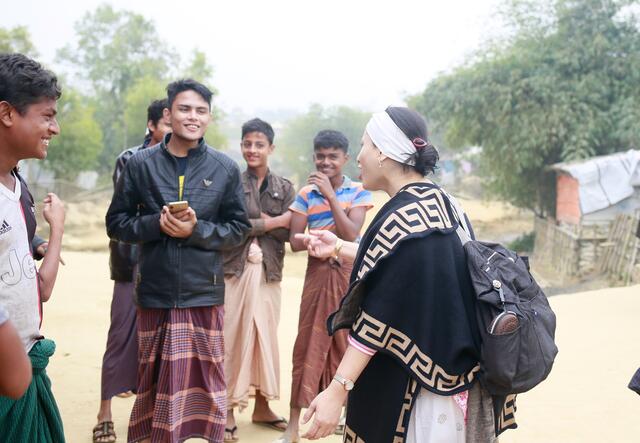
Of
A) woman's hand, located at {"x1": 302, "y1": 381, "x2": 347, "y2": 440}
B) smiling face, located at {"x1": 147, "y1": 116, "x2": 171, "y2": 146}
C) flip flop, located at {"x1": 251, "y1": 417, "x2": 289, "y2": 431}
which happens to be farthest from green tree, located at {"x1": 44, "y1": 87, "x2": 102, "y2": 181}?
woman's hand, located at {"x1": 302, "y1": 381, "x2": 347, "y2": 440}

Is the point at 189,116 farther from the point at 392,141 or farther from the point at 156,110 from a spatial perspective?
the point at 392,141

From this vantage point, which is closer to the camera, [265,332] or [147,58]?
[265,332]

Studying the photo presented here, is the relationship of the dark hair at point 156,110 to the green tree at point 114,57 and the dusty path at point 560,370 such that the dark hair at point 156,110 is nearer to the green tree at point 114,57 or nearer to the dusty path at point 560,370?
the dusty path at point 560,370

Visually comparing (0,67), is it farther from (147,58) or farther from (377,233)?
(147,58)

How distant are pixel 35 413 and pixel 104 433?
2.44 m

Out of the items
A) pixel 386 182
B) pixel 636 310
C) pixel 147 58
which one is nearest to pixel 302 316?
pixel 386 182

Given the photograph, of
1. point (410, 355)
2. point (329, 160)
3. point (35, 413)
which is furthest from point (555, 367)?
point (35, 413)

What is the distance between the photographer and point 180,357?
161 inches

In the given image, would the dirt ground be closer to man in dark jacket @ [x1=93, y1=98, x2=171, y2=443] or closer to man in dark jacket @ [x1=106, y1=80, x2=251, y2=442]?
man in dark jacket @ [x1=93, y1=98, x2=171, y2=443]

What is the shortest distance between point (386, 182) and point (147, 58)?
49.7 m

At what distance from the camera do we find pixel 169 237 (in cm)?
408

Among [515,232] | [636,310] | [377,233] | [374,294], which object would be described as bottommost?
[515,232]

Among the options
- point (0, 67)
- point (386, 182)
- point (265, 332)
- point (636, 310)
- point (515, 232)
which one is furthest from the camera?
point (515, 232)

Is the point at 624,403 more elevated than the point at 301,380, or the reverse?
the point at 301,380
